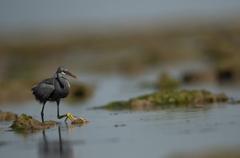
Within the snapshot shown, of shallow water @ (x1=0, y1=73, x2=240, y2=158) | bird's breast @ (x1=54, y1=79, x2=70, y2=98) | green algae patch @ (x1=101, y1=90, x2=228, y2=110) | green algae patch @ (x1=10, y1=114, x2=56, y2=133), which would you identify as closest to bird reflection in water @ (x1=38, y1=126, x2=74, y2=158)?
shallow water @ (x1=0, y1=73, x2=240, y2=158)

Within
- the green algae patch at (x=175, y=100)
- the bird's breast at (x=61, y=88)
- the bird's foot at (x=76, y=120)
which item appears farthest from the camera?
the green algae patch at (x=175, y=100)

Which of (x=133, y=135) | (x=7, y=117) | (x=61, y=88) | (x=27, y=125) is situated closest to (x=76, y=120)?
(x=27, y=125)

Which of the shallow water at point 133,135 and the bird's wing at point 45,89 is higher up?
the bird's wing at point 45,89

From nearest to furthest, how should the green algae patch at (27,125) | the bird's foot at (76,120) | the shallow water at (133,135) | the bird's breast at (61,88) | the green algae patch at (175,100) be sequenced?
the shallow water at (133,135) → the green algae patch at (27,125) → the bird's foot at (76,120) → the bird's breast at (61,88) → the green algae patch at (175,100)

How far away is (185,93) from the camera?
2370 cm

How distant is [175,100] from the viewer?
2375 cm

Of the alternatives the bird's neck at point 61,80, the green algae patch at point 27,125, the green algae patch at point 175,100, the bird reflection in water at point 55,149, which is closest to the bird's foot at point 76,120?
the green algae patch at point 27,125

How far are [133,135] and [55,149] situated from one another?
155 cm

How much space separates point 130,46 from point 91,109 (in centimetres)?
3447

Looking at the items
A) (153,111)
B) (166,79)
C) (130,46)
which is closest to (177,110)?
(153,111)

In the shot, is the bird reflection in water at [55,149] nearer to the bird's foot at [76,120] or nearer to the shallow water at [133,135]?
the shallow water at [133,135]

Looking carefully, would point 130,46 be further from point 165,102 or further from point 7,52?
point 165,102

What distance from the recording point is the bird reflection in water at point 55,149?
16792 mm

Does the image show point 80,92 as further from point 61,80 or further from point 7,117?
point 61,80
